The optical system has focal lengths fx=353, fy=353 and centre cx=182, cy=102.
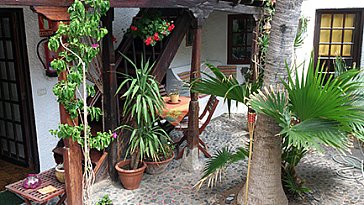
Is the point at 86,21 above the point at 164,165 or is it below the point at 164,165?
above

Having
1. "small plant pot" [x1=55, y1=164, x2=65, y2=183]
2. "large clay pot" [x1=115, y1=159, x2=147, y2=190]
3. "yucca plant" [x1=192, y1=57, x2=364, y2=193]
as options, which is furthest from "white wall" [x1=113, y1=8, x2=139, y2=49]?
"yucca plant" [x1=192, y1=57, x2=364, y2=193]

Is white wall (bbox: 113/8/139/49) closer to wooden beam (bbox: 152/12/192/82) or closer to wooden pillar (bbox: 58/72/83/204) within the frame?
wooden beam (bbox: 152/12/192/82)

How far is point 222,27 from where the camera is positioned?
336 inches

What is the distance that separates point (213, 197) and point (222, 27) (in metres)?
5.36

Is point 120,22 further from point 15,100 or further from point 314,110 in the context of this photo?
point 314,110

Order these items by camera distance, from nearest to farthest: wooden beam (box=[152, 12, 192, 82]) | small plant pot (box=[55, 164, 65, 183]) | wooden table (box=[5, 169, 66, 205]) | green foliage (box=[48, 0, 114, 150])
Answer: green foliage (box=[48, 0, 114, 150]) < wooden table (box=[5, 169, 66, 205]) < small plant pot (box=[55, 164, 65, 183]) < wooden beam (box=[152, 12, 192, 82])

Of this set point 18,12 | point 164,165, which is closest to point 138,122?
point 164,165

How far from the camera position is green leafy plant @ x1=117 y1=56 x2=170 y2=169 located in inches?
158

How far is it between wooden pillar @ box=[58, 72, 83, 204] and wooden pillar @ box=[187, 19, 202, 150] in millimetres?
1856

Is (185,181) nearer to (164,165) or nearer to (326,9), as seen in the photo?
(164,165)

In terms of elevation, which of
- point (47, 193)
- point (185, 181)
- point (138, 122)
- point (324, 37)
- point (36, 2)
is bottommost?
point (185, 181)

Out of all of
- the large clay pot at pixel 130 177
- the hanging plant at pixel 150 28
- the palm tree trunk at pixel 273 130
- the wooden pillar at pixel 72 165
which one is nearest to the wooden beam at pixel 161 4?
the hanging plant at pixel 150 28

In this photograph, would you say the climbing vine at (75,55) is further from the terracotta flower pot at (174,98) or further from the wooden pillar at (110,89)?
the terracotta flower pot at (174,98)

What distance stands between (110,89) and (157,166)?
1192mm
